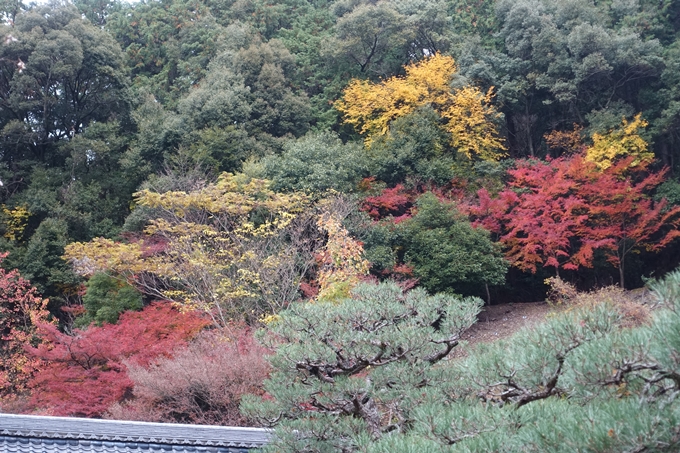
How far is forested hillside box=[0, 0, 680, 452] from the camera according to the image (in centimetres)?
399

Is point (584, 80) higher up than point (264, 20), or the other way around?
point (264, 20)

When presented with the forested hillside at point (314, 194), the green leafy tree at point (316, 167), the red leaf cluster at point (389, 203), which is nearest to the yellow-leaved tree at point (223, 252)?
the forested hillside at point (314, 194)

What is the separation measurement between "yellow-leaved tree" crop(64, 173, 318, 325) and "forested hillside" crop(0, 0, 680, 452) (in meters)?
0.07

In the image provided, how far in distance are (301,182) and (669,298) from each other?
10.1 metres

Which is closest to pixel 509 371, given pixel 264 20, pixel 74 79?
pixel 74 79

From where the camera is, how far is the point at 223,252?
388 inches

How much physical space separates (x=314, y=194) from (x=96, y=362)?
543 centimetres

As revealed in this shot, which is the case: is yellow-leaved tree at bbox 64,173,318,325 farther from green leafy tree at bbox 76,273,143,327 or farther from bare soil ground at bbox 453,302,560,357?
bare soil ground at bbox 453,302,560,357

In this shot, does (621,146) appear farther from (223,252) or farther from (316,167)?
(223,252)

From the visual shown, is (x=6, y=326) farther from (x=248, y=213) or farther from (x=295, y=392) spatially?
(x=295, y=392)

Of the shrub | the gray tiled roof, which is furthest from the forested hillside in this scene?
the gray tiled roof

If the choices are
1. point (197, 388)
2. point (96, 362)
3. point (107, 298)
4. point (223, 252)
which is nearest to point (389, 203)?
point (223, 252)

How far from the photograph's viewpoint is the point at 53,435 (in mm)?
4828

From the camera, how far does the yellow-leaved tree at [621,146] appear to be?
1305 centimetres
